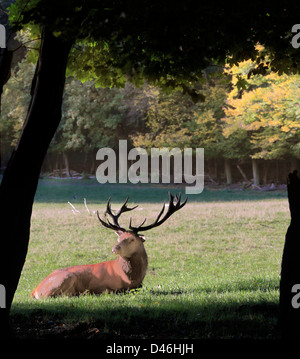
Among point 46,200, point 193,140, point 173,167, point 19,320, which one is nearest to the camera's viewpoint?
point 19,320

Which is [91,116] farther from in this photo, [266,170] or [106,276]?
[106,276]

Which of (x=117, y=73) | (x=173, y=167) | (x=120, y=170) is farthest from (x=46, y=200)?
(x=117, y=73)

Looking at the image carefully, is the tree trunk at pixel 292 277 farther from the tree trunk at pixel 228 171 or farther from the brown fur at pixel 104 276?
the tree trunk at pixel 228 171

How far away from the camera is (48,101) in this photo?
4.68 meters

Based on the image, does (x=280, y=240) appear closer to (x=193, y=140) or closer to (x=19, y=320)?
(x=19, y=320)

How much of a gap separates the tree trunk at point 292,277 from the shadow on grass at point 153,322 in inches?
10.4

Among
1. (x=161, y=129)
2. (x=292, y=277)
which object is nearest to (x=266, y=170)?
(x=161, y=129)

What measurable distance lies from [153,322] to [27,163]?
224 cm

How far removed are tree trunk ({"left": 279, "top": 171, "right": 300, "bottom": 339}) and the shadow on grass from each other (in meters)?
0.26

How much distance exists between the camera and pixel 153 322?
514 centimetres

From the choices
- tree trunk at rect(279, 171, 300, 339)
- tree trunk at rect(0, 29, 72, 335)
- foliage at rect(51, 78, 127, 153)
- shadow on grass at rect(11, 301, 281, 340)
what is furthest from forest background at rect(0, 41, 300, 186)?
tree trunk at rect(0, 29, 72, 335)

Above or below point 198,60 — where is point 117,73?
above

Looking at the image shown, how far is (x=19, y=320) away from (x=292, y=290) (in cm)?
318

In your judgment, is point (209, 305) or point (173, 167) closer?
point (209, 305)
